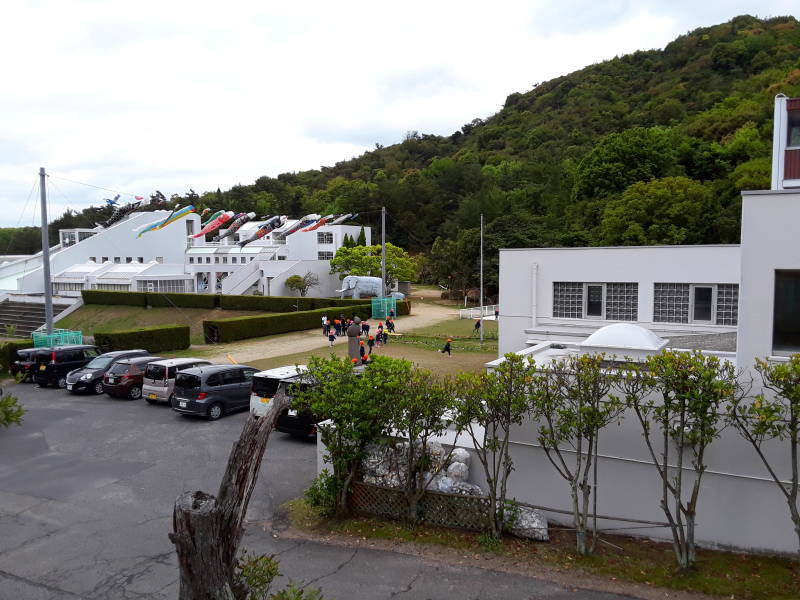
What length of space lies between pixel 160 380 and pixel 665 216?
107 ft

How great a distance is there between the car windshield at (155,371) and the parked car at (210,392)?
134 centimetres

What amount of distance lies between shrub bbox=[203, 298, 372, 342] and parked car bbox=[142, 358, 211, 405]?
13.1m

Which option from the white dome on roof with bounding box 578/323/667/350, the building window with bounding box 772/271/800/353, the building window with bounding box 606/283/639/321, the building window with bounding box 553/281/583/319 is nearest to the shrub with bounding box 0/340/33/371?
the building window with bounding box 553/281/583/319

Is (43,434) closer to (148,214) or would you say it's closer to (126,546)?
(126,546)

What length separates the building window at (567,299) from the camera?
18.7 m

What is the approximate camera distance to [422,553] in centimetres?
870

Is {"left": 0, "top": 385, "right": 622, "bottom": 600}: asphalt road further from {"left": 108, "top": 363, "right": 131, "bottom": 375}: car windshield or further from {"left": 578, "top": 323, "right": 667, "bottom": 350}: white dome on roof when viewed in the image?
{"left": 578, "top": 323, "right": 667, "bottom": 350}: white dome on roof

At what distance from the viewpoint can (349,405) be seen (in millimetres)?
9523

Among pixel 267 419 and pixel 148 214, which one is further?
pixel 148 214

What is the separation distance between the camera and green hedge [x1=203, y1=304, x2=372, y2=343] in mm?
31688

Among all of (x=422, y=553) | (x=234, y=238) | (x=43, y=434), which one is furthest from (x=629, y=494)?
(x=234, y=238)

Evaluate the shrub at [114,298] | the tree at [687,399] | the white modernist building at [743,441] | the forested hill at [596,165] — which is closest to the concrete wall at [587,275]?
the white modernist building at [743,441]

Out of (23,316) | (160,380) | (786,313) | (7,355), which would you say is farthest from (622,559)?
(23,316)

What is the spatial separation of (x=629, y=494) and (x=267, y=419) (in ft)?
21.8
